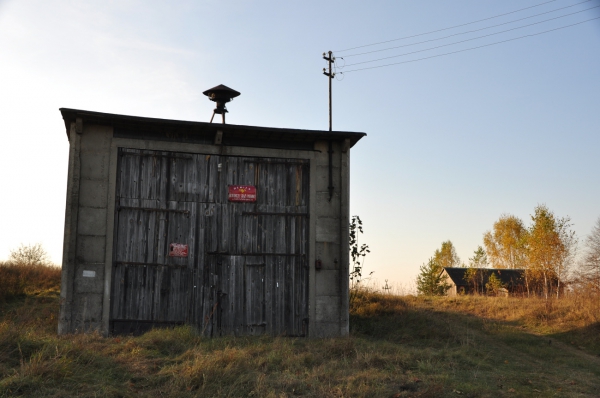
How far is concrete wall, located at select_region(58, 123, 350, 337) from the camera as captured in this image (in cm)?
1195

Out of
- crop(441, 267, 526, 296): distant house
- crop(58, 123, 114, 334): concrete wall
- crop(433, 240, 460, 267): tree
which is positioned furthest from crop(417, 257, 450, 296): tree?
crop(58, 123, 114, 334): concrete wall

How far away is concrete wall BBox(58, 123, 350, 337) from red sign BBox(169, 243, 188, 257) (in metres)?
1.35

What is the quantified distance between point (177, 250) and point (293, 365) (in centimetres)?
487

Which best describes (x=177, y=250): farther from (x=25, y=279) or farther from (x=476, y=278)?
(x=476, y=278)

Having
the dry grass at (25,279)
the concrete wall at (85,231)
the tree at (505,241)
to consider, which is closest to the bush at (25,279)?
the dry grass at (25,279)

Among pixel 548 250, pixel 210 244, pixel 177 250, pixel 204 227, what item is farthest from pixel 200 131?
pixel 548 250

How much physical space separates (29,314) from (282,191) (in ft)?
24.6

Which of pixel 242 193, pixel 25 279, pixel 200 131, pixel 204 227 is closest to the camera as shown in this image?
pixel 204 227

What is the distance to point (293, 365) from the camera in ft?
29.5

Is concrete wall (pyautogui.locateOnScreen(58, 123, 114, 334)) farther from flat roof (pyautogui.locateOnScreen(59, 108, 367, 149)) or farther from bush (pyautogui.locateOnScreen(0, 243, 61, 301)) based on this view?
bush (pyautogui.locateOnScreen(0, 243, 61, 301))

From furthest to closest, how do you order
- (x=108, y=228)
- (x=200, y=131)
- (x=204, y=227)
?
(x=200, y=131), (x=204, y=227), (x=108, y=228)

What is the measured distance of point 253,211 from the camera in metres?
13.1

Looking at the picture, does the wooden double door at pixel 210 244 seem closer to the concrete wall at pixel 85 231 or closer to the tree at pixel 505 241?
the concrete wall at pixel 85 231

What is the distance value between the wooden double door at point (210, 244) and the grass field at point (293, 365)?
102 centimetres
